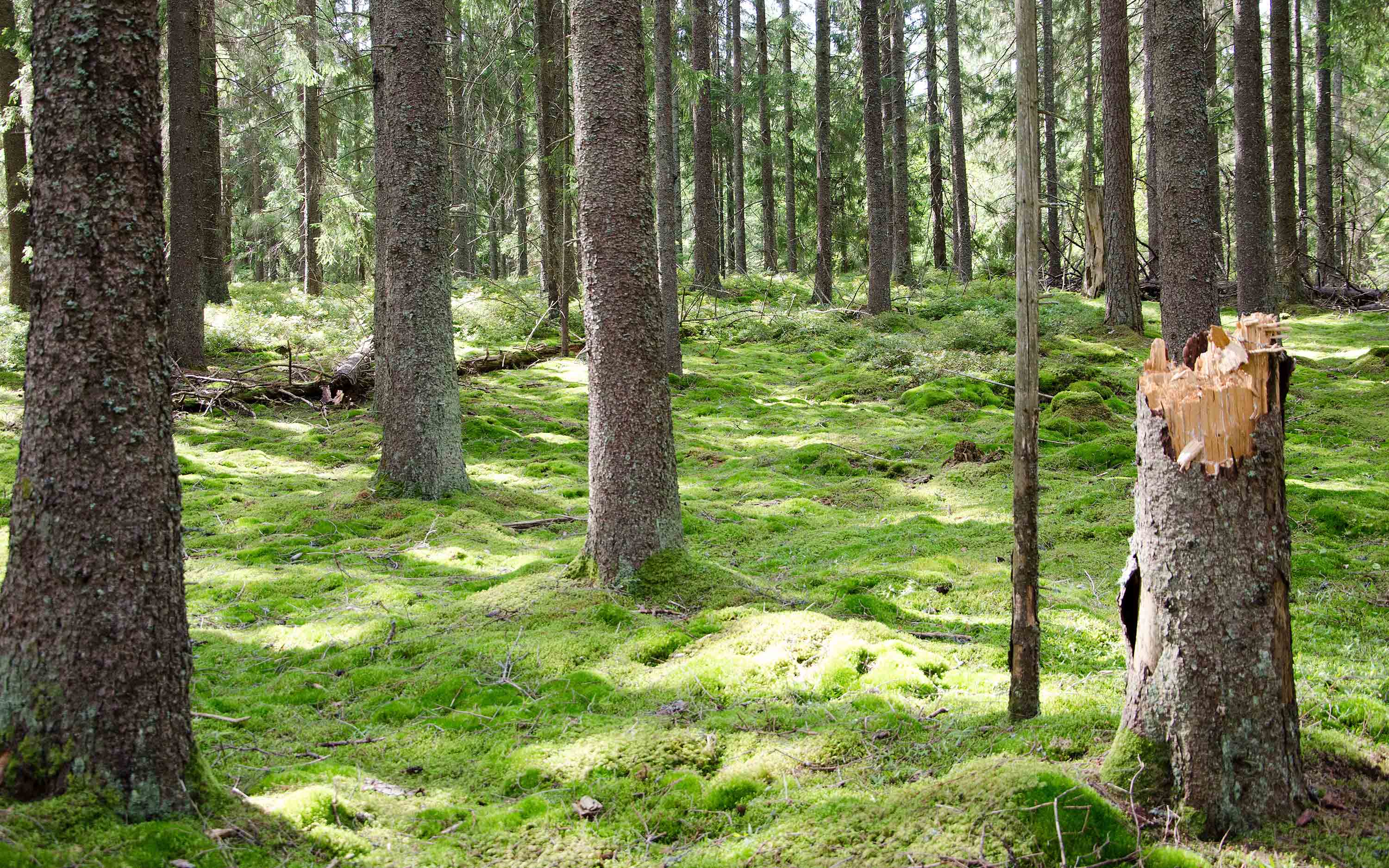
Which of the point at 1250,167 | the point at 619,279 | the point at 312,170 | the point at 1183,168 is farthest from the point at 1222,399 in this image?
the point at 312,170

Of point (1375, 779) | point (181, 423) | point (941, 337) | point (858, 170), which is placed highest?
point (858, 170)

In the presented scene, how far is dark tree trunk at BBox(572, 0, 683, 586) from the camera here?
595cm

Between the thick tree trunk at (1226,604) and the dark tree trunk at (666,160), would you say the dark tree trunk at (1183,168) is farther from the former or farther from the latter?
the dark tree trunk at (666,160)

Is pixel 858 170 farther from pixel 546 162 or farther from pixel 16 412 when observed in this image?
pixel 16 412

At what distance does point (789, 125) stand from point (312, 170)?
13.3 meters

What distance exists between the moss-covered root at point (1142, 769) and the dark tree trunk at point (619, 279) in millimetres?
3404

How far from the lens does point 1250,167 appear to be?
50.4ft

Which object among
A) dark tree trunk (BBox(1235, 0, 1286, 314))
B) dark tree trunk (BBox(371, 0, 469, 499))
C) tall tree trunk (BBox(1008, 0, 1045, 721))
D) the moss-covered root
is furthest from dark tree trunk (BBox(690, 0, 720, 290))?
the moss-covered root

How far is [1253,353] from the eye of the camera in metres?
3.10

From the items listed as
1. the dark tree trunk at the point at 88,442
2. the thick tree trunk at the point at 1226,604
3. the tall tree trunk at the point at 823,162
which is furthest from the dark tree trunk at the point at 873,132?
the dark tree trunk at the point at 88,442

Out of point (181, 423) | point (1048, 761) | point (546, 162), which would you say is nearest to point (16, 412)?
point (181, 423)

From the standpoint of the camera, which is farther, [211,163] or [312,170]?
[312,170]

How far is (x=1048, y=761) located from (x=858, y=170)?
27819mm

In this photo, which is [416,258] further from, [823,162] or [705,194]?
[823,162]
